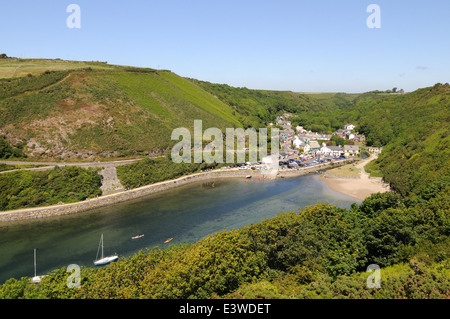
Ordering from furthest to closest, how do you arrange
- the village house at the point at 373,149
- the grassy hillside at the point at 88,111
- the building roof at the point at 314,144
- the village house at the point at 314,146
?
the building roof at the point at 314,144 → the village house at the point at 314,146 → the village house at the point at 373,149 → the grassy hillside at the point at 88,111

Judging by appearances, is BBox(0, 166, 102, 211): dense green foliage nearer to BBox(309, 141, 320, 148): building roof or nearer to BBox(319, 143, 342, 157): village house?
BBox(319, 143, 342, 157): village house

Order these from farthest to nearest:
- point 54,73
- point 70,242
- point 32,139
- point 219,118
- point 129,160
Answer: point 219,118 → point 54,73 → point 129,160 → point 32,139 → point 70,242

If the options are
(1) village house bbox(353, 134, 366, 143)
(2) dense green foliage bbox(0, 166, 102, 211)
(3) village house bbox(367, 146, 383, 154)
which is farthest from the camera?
(1) village house bbox(353, 134, 366, 143)

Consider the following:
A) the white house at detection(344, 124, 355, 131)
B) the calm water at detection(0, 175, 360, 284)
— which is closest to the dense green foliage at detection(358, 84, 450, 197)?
the white house at detection(344, 124, 355, 131)

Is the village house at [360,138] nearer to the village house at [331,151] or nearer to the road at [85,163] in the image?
the village house at [331,151]

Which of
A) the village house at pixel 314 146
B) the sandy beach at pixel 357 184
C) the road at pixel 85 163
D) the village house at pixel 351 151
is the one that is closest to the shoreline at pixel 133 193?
the sandy beach at pixel 357 184
